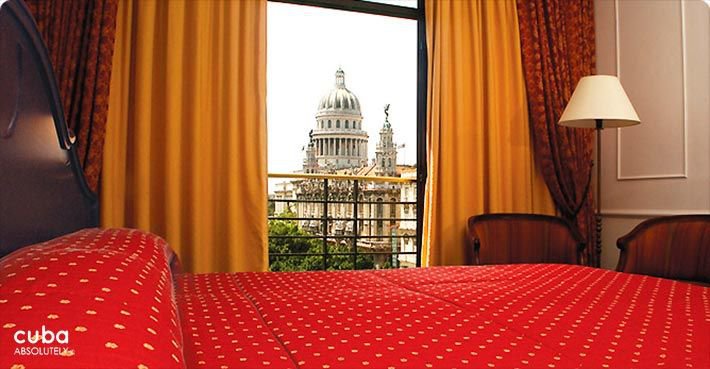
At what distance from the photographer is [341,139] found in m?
3.88

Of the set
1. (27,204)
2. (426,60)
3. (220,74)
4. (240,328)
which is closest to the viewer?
(240,328)

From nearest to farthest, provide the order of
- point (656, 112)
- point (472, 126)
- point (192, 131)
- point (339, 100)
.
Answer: point (192, 131), point (656, 112), point (472, 126), point (339, 100)

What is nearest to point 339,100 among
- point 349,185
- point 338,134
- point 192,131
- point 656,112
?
point 338,134

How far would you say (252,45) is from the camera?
2879 millimetres

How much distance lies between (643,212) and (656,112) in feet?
1.77

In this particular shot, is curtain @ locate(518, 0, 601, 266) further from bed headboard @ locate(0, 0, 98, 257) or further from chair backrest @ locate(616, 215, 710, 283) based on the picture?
bed headboard @ locate(0, 0, 98, 257)

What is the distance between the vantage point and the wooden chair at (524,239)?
9.94 feet

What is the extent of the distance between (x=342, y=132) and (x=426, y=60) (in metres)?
0.81

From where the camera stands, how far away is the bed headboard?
3.24ft

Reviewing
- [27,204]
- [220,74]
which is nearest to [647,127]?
[220,74]

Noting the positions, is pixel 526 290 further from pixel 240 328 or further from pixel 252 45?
pixel 252 45

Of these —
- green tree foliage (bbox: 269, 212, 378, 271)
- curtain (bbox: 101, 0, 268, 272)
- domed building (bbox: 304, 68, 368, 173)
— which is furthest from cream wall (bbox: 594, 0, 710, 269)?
curtain (bbox: 101, 0, 268, 272)

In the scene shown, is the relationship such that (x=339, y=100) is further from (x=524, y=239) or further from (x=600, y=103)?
(x=600, y=103)

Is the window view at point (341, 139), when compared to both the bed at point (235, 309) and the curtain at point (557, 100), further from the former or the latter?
the bed at point (235, 309)
